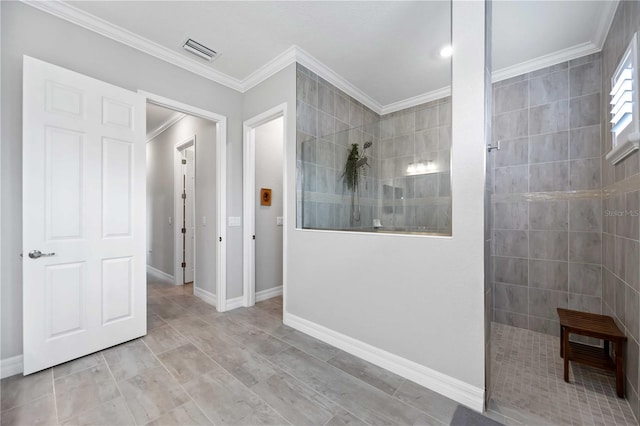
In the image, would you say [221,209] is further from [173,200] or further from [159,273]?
[159,273]

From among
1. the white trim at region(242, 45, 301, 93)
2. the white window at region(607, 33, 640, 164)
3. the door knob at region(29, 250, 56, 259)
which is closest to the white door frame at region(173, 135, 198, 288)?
the white trim at region(242, 45, 301, 93)

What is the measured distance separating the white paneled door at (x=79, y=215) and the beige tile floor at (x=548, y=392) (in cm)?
292

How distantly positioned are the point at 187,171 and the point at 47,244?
8.46 feet

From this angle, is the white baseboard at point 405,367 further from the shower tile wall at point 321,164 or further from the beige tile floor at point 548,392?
the shower tile wall at point 321,164

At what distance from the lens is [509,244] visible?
111 inches

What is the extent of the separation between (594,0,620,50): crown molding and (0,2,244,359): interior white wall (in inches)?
148

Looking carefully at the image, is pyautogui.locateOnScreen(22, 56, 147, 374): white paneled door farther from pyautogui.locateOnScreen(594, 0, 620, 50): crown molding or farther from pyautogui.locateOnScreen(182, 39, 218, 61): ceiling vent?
pyautogui.locateOnScreen(594, 0, 620, 50): crown molding

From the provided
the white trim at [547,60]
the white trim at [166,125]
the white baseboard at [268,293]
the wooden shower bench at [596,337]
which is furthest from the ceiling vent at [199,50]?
the wooden shower bench at [596,337]

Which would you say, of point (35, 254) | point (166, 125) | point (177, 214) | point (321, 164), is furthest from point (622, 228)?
point (166, 125)

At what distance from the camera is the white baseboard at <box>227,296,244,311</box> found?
3.13 metres

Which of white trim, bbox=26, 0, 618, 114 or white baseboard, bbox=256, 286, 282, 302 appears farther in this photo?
white baseboard, bbox=256, 286, 282, 302

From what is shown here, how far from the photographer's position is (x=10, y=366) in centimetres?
186

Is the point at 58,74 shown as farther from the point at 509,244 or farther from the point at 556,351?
the point at 556,351

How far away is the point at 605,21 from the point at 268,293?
4.29 metres
